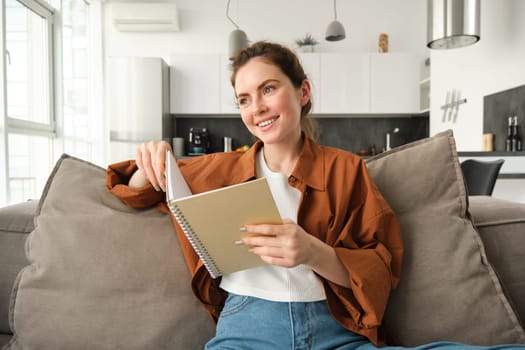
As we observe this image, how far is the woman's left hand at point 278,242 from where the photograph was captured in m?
0.77

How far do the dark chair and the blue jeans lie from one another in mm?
1496

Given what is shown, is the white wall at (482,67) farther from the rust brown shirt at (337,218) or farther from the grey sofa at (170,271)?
the rust brown shirt at (337,218)

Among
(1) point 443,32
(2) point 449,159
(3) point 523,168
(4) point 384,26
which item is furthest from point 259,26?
(2) point 449,159

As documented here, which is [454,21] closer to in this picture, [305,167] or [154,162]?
[305,167]

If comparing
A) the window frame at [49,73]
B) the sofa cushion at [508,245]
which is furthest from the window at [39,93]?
the sofa cushion at [508,245]

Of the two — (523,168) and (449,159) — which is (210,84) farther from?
(449,159)

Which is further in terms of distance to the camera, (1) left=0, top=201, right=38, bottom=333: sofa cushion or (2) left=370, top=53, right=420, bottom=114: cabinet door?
(2) left=370, top=53, right=420, bottom=114: cabinet door

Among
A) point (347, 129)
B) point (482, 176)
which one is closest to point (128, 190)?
point (482, 176)

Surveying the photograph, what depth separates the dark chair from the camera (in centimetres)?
207

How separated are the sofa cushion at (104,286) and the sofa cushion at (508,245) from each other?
771mm

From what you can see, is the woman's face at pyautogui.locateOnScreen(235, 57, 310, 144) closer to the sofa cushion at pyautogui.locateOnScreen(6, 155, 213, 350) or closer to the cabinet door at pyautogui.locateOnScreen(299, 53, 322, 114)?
the sofa cushion at pyautogui.locateOnScreen(6, 155, 213, 350)

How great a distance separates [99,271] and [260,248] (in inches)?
18.7

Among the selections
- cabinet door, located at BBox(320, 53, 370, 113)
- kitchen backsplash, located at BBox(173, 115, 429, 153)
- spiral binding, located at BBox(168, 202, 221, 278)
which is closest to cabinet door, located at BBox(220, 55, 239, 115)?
kitchen backsplash, located at BBox(173, 115, 429, 153)

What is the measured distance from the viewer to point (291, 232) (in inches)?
30.9
